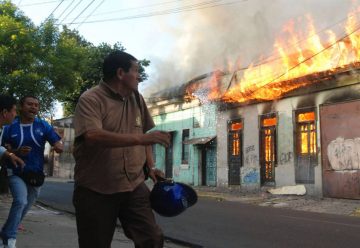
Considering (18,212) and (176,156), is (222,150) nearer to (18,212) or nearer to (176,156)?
(176,156)

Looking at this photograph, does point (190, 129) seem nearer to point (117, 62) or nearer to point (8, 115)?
point (8, 115)

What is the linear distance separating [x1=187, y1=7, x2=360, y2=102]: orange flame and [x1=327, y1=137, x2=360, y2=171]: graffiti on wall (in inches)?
97.4

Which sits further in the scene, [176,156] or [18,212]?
[176,156]

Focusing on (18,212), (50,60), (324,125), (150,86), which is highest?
(150,86)

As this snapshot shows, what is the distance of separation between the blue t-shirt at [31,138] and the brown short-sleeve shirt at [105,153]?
2101 millimetres

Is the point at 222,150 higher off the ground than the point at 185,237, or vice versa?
the point at 222,150

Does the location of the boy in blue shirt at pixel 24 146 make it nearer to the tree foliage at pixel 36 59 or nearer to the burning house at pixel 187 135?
the tree foliage at pixel 36 59

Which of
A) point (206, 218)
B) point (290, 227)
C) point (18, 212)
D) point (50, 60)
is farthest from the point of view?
point (50, 60)

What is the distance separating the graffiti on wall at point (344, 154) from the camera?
1591 centimetres

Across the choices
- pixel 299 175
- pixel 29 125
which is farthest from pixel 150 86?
pixel 29 125

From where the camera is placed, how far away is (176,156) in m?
26.6

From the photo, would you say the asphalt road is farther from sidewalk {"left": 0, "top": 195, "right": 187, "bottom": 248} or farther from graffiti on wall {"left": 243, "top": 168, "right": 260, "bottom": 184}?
graffiti on wall {"left": 243, "top": 168, "right": 260, "bottom": 184}

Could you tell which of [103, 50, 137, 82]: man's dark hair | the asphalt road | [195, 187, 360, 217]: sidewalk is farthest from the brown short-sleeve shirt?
[195, 187, 360, 217]: sidewalk

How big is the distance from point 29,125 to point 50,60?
27.1 ft
